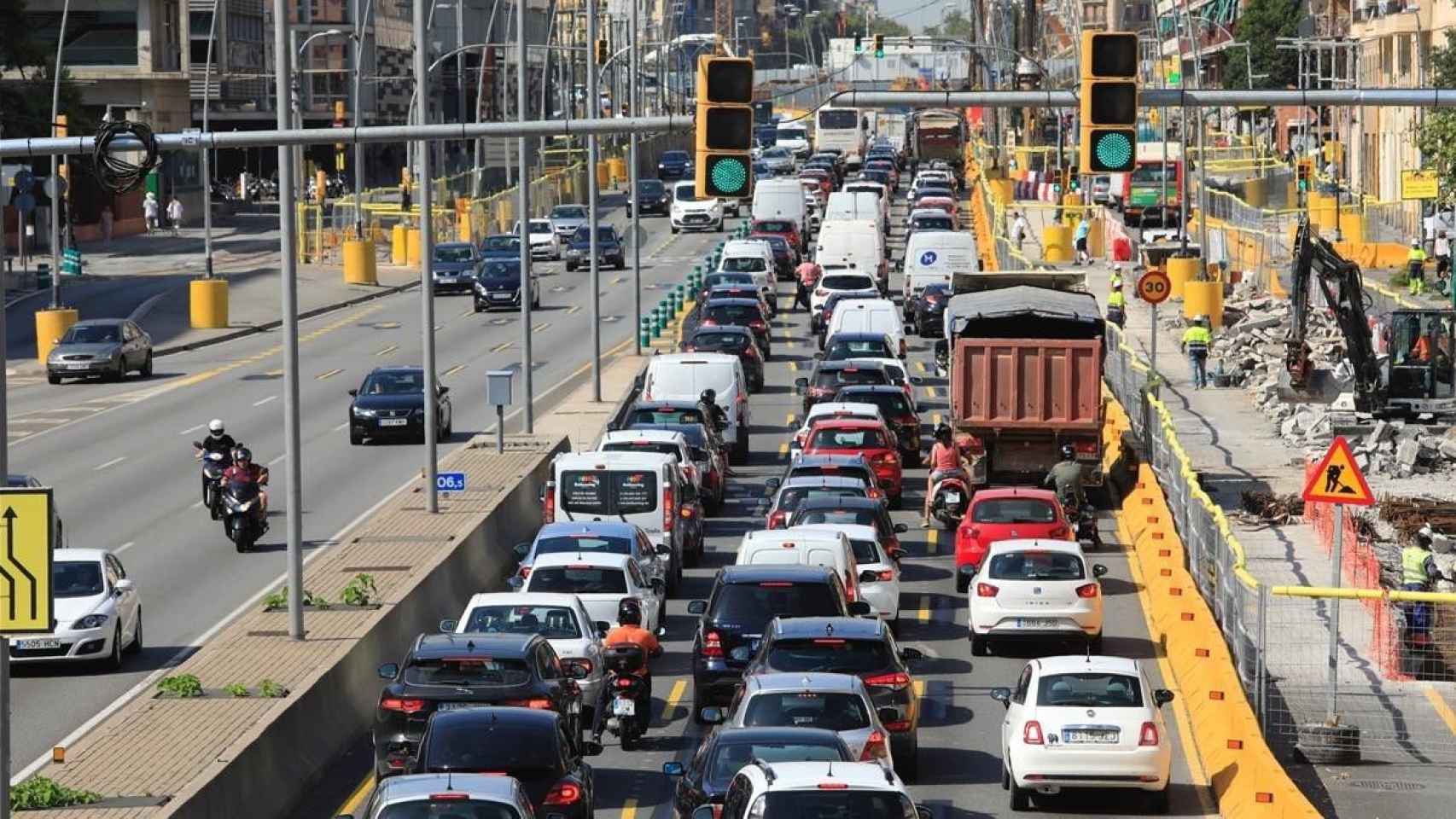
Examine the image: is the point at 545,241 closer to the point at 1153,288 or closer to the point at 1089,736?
the point at 1153,288

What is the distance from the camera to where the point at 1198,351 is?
192ft

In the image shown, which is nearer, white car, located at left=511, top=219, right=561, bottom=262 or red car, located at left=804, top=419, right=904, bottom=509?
red car, located at left=804, top=419, right=904, bottom=509

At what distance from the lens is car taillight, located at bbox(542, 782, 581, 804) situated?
19.8m

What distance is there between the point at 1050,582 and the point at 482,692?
9410 millimetres

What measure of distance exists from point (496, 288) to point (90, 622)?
49.0 meters

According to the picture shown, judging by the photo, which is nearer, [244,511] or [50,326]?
[244,511]

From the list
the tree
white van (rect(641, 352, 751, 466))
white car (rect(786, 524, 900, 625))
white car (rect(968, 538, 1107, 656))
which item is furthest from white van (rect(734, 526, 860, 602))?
the tree

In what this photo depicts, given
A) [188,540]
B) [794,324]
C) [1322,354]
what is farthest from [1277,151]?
[188,540]

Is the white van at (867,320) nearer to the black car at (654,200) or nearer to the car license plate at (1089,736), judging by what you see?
the car license plate at (1089,736)

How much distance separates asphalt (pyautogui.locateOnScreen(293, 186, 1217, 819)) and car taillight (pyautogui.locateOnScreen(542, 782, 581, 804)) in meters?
2.72

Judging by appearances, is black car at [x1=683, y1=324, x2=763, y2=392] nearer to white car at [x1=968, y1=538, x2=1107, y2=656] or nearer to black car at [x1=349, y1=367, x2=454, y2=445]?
black car at [x1=349, y1=367, x2=454, y2=445]

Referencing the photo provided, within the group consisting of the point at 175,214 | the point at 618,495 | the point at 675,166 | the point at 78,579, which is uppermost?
the point at 675,166

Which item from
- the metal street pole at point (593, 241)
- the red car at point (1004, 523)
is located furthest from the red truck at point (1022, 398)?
the metal street pole at point (593, 241)

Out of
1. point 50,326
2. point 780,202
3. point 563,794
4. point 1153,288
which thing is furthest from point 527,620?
point 780,202
